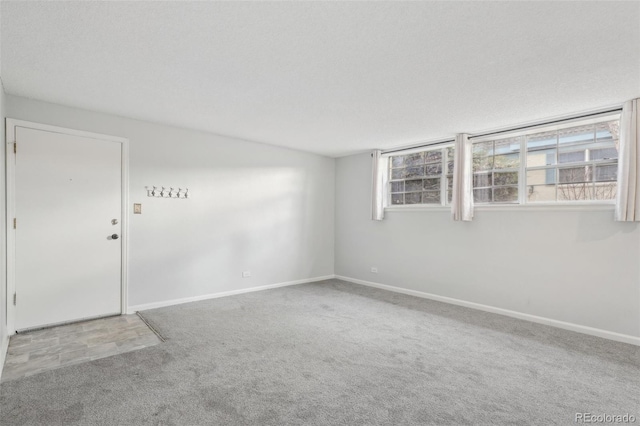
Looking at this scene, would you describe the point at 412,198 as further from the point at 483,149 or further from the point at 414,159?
the point at 483,149

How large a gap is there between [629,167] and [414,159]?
2659 millimetres

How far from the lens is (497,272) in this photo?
13.7 ft

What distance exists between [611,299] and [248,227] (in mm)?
4669

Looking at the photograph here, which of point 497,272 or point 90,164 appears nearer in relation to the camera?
point 90,164

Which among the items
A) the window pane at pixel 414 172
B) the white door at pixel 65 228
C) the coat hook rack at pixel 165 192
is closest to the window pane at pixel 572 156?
the window pane at pixel 414 172

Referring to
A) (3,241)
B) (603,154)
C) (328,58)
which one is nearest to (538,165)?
(603,154)

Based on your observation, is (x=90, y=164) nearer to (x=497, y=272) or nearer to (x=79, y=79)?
(x=79, y=79)

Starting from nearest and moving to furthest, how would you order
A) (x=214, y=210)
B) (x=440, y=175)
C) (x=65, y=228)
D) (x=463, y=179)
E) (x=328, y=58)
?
(x=328, y=58), (x=65, y=228), (x=463, y=179), (x=214, y=210), (x=440, y=175)

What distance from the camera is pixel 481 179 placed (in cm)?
441

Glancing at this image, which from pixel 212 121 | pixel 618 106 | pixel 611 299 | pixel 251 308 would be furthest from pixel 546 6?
pixel 251 308

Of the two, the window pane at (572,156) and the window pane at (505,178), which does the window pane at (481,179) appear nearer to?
the window pane at (505,178)

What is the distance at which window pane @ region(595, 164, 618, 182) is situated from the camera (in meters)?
3.42

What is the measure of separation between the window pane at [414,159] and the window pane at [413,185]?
29cm

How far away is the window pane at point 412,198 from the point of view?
518 cm
